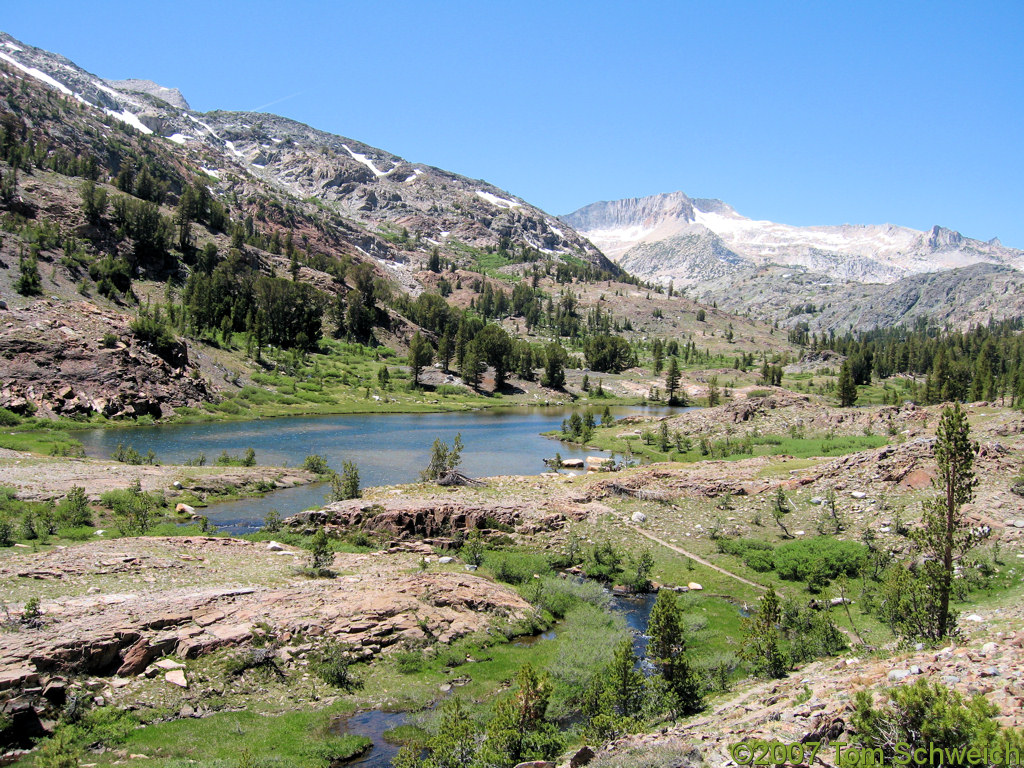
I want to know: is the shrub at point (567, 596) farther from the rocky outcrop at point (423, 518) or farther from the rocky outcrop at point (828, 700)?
the rocky outcrop at point (828, 700)

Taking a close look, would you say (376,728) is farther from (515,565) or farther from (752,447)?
(752,447)

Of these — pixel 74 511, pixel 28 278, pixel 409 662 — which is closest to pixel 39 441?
pixel 74 511

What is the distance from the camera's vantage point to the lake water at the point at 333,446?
42.8 meters

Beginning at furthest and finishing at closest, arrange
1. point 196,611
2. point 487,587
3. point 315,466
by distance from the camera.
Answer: point 315,466, point 487,587, point 196,611

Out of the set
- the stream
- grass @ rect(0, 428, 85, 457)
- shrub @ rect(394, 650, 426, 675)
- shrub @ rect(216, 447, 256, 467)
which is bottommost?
the stream

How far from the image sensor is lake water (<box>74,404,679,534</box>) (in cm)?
4282

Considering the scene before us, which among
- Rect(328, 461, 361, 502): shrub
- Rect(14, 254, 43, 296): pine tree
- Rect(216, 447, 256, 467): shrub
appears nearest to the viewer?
Rect(328, 461, 361, 502): shrub

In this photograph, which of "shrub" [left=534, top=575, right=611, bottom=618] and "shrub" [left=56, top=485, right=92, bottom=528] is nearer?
"shrub" [left=534, top=575, right=611, bottom=618]

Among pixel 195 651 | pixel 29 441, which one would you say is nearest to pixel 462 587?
pixel 195 651

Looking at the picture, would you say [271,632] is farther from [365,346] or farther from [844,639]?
[365,346]

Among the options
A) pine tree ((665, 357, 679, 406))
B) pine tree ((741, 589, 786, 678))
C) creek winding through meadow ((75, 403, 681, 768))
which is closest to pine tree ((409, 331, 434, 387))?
creek winding through meadow ((75, 403, 681, 768))

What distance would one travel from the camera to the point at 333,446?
65438 millimetres

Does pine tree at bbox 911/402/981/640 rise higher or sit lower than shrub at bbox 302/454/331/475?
higher

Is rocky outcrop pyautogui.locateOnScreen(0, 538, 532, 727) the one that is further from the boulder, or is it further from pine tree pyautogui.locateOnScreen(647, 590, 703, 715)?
pine tree pyautogui.locateOnScreen(647, 590, 703, 715)
